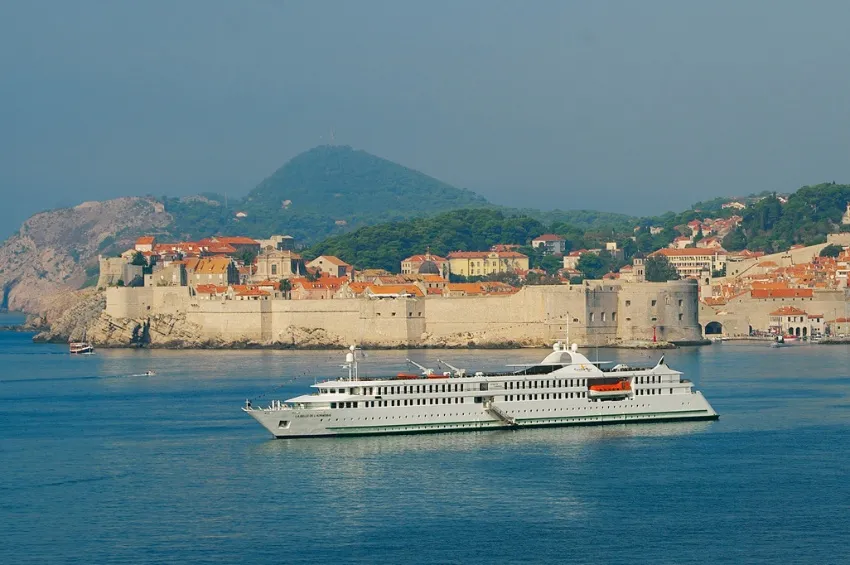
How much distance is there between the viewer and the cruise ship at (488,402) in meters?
27.6

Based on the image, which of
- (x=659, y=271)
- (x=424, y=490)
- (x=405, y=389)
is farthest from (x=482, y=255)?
(x=424, y=490)

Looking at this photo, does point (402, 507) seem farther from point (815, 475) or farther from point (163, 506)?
point (815, 475)

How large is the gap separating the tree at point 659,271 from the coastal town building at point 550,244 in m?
18.6

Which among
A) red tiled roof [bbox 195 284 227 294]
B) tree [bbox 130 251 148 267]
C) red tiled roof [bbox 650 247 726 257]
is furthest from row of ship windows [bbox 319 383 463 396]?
red tiled roof [bbox 650 247 726 257]

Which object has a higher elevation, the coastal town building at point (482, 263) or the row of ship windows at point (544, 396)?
the coastal town building at point (482, 263)

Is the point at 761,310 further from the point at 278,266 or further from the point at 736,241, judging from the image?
the point at 736,241

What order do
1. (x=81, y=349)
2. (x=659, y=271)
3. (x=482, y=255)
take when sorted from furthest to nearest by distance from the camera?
(x=482, y=255), (x=659, y=271), (x=81, y=349)

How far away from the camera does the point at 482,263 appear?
85062mm

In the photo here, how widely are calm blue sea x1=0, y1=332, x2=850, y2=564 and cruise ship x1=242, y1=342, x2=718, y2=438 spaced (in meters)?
0.38

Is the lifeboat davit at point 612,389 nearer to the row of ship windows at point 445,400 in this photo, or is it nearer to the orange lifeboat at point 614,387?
the orange lifeboat at point 614,387

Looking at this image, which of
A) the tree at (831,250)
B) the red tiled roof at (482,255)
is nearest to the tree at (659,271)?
the tree at (831,250)

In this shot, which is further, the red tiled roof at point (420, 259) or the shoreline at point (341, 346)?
the red tiled roof at point (420, 259)

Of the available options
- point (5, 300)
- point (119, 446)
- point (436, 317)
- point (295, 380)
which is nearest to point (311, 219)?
point (5, 300)

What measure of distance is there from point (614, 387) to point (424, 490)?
731 cm
